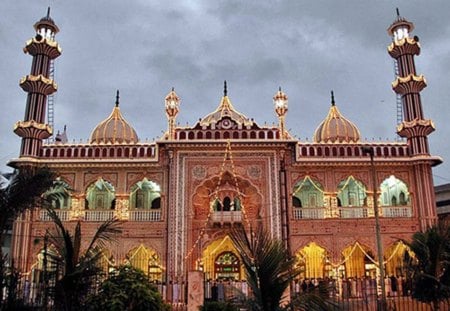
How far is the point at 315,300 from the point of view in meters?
6.02

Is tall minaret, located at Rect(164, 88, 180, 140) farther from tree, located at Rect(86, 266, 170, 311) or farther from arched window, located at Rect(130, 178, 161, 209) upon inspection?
tree, located at Rect(86, 266, 170, 311)

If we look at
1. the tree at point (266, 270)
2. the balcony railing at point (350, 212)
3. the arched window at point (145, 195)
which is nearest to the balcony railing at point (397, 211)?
the balcony railing at point (350, 212)

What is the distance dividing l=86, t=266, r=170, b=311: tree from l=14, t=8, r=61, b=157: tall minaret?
56.0ft

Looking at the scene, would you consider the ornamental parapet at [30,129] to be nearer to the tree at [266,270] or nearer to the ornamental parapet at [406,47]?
the ornamental parapet at [406,47]

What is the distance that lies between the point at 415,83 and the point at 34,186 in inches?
794

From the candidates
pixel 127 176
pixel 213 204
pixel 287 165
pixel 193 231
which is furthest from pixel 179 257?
pixel 287 165

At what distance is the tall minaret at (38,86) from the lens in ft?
78.8

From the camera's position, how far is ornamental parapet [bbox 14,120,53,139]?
944 inches

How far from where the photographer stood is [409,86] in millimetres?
24859

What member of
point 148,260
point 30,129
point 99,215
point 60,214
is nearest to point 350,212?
point 148,260

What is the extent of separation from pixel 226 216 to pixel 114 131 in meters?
8.71

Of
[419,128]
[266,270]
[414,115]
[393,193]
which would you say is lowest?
[266,270]

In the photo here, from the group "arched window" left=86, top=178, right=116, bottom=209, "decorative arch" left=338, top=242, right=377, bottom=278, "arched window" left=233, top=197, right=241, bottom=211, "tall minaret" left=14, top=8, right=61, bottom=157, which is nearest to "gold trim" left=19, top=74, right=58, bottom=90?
"tall minaret" left=14, top=8, right=61, bottom=157

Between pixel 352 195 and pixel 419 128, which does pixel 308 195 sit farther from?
pixel 419 128
